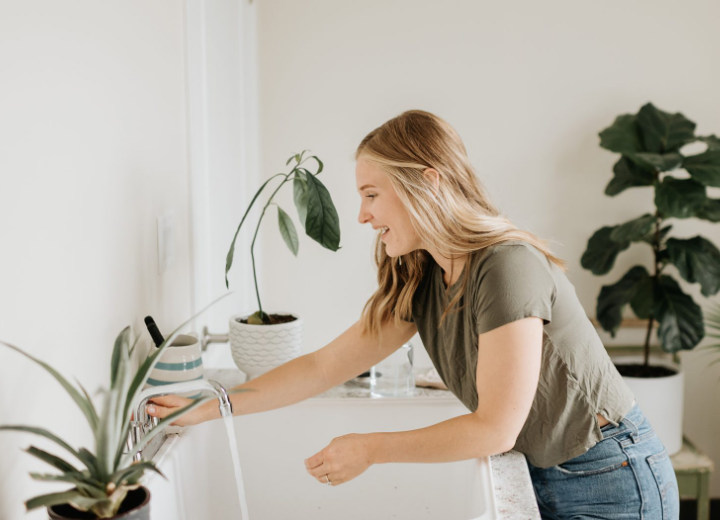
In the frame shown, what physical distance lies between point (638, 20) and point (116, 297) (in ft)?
7.31

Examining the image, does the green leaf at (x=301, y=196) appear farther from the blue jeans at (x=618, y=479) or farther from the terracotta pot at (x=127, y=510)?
the terracotta pot at (x=127, y=510)

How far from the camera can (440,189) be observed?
128 cm

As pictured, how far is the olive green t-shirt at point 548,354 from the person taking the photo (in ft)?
3.92

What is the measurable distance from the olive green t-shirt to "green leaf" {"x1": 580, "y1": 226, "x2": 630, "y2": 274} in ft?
4.23

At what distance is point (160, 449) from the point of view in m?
1.26

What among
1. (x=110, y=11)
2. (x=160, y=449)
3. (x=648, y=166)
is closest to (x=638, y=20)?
(x=648, y=166)

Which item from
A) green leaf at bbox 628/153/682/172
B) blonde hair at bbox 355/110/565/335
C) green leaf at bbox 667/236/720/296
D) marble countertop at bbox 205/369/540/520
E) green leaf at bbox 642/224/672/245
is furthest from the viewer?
green leaf at bbox 642/224/672/245

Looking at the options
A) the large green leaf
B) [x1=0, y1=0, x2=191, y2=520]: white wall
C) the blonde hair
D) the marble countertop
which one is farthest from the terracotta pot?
the large green leaf

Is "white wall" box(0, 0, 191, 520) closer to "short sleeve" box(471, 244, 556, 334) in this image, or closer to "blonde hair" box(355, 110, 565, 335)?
"blonde hair" box(355, 110, 565, 335)

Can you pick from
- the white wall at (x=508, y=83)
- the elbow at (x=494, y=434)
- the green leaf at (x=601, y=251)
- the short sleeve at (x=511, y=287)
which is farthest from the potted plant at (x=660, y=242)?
the elbow at (x=494, y=434)

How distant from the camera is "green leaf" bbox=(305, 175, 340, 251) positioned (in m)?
1.61

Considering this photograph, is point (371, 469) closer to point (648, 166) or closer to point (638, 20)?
point (648, 166)

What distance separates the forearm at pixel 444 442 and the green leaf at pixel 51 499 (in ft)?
1.78

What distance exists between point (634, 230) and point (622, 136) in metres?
0.33
